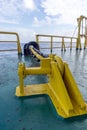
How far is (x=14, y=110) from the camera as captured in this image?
57.0 inches

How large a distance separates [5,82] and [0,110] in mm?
826

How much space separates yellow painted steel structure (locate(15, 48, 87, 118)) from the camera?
1.42m

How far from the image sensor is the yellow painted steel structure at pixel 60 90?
1415 millimetres

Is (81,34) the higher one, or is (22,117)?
(81,34)

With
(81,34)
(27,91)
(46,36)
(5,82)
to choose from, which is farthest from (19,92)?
(81,34)

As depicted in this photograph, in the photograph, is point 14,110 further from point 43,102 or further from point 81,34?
point 81,34

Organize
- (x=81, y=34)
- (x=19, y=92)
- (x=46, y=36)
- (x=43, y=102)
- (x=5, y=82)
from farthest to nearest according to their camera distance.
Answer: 1. (x=81, y=34)
2. (x=46, y=36)
3. (x=5, y=82)
4. (x=19, y=92)
5. (x=43, y=102)

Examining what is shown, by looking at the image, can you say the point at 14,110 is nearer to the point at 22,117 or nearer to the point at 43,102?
the point at 22,117

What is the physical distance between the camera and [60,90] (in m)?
1.52

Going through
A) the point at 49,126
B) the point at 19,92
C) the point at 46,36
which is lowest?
the point at 49,126

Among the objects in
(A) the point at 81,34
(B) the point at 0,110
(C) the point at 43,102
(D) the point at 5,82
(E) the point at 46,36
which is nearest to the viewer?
(B) the point at 0,110

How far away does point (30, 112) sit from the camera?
4.69 ft

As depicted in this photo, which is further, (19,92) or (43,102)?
(19,92)

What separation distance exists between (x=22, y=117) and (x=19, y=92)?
51 cm
